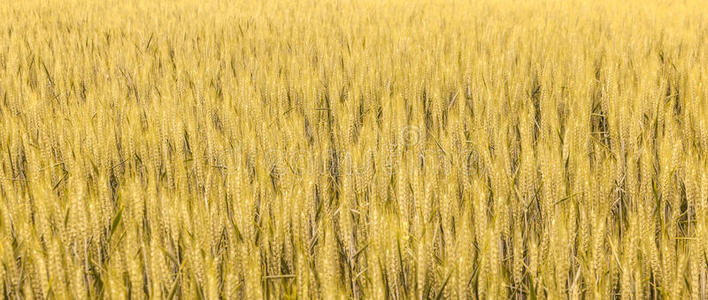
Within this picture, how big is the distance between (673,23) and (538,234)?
2691 millimetres

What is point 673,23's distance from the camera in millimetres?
3213

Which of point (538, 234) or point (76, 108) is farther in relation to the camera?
point (76, 108)

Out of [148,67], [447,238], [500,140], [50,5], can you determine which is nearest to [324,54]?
[148,67]

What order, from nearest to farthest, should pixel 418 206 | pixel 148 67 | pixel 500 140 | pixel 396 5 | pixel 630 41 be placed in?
pixel 418 206, pixel 500 140, pixel 148 67, pixel 630 41, pixel 396 5

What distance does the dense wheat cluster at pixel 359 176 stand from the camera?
84cm

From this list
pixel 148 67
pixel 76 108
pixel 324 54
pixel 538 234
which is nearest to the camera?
pixel 538 234

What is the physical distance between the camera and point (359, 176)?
1.13m

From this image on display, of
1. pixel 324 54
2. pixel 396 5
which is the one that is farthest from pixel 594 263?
pixel 396 5

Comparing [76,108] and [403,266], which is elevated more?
[76,108]

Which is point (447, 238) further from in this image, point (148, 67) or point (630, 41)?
point (630, 41)

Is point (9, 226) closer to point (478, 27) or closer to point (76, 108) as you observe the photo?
point (76, 108)

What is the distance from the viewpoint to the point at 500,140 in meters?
1.25

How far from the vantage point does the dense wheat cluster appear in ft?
2.74

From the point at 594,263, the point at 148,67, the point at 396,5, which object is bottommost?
the point at 594,263
